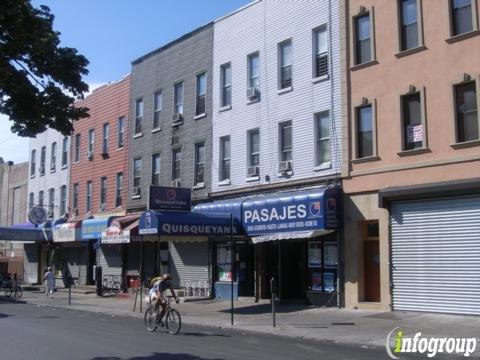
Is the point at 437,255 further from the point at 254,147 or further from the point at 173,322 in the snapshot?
the point at 254,147

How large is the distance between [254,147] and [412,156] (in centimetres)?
Result: 810

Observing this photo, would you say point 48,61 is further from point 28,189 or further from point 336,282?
point 28,189

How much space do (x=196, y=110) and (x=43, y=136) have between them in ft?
62.6

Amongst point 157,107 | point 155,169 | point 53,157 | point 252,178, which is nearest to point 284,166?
point 252,178

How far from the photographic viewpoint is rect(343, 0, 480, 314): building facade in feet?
59.3

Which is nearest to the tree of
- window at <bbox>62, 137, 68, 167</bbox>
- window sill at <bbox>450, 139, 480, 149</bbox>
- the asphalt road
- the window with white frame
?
the asphalt road

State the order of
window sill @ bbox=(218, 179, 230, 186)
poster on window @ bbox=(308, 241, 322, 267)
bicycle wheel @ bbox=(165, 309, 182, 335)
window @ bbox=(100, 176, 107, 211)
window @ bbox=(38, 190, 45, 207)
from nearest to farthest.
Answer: bicycle wheel @ bbox=(165, 309, 182, 335)
poster on window @ bbox=(308, 241, 322, 267)
window sill @ bbox=(218, 179, 230, 186)
window @ bbox=(100, 176, 107, 211)
window @ bbox=(38, 190, 45, 207)

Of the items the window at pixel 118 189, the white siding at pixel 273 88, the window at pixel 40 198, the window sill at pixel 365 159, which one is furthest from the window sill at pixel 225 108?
the window at pixel 40 198

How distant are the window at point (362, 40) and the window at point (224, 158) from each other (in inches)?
307

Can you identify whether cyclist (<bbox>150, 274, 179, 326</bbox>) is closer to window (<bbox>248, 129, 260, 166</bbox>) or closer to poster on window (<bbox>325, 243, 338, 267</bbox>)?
poster on window (<bbox>325, 243, 338, 267</bbox>)

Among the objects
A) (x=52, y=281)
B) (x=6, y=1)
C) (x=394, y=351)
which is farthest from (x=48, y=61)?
(x=52, y=281)

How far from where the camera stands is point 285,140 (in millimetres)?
24391

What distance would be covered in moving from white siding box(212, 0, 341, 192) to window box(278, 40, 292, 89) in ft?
0.76

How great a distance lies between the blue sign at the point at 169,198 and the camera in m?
23.4
